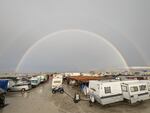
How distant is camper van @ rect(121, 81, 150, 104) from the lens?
19.0m

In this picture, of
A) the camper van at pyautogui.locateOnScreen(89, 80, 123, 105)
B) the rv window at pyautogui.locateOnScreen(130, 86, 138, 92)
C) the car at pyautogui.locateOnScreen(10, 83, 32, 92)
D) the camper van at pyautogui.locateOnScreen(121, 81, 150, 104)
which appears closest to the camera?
→ the camper van at pyautogui.locateOnScreen(89, 80, 123, 105)

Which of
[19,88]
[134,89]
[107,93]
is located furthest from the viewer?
[19,88]

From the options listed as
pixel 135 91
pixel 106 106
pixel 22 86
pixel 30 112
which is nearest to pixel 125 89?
pixel 135 91

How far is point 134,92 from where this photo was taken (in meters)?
19.3

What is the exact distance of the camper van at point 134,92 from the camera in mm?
19047

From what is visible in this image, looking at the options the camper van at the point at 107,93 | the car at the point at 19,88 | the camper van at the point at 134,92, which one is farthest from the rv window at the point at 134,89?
the car at the point at 19,88

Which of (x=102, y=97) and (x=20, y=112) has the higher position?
(x=102, y=97)

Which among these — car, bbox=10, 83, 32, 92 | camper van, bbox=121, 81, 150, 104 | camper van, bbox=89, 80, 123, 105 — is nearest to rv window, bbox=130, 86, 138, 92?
camper van, bbox=121, 81, 150, 104

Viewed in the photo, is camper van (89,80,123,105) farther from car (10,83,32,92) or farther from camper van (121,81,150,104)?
car (10,83,32,92)

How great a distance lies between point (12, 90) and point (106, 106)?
22821 mm

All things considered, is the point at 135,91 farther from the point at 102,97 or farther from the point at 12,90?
the point at 12,90

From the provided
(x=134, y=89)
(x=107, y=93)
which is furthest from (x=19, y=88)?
(x=134, y=89)

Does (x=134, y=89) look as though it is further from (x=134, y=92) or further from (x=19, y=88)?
(x=19, y=88)

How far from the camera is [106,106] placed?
1914 centimetres
